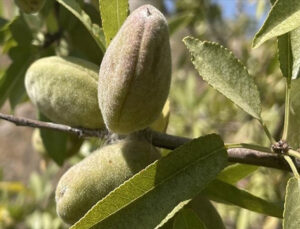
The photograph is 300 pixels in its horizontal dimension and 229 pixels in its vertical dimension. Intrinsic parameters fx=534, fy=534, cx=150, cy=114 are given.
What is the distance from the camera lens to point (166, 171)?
733 millimetres

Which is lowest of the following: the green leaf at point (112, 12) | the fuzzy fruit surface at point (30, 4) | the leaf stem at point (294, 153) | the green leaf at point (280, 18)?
the leaf stem at point (294, 153)

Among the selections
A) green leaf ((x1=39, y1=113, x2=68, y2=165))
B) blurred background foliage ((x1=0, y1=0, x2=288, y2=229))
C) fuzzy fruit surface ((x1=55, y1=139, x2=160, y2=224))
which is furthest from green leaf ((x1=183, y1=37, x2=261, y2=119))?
green leaf ((x1=39, y1=113, x2=68, y2=165))

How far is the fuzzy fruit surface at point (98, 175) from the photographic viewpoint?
2.54 ft

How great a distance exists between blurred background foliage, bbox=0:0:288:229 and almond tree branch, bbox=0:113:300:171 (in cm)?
27

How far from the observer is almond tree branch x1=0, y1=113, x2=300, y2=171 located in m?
0.78

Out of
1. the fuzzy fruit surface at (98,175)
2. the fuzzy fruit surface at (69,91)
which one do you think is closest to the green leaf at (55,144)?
the fuzzy fruit surface at (69,91)

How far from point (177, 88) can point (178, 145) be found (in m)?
1.90

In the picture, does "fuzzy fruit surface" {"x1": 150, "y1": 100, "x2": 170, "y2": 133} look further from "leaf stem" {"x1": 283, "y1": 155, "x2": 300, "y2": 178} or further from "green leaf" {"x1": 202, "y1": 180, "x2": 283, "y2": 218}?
"leaf stem" {"x1": 283, "y1": 155, "x2": 300, "y2": 178}

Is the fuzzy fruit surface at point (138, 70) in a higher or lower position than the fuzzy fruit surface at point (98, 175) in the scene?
higher

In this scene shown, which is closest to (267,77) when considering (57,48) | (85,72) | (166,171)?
(57,48)

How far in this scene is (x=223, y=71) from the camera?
76cm

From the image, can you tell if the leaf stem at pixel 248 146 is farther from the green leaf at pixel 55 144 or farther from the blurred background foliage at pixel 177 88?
the green leaf at pixel 55 144

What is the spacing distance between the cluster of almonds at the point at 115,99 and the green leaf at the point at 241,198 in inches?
5.1

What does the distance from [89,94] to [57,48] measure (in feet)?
1.36
